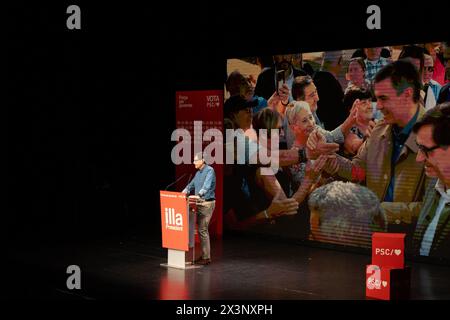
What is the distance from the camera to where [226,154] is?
552 inches

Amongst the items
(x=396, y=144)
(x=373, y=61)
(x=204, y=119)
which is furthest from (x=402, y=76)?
(x=204, y=119)

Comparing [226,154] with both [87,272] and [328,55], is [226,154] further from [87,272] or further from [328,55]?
[87,272]

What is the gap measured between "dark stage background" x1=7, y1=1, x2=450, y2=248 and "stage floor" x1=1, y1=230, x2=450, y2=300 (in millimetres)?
1696

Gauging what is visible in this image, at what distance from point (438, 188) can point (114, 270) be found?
459 centimetres

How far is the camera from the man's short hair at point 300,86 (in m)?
12.6

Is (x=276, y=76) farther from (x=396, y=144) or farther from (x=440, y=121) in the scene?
(x=440, y=121)

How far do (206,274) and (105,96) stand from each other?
5953 mm

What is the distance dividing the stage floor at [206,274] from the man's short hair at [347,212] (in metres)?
0.31

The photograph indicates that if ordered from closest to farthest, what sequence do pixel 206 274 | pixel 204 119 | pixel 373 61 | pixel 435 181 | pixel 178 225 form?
pixel 206 274
pixel 178 225
pixel 435 181
pixel 373 61
pixel 204 119

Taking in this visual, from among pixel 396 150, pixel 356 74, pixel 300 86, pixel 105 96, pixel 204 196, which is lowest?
pixel 204 196

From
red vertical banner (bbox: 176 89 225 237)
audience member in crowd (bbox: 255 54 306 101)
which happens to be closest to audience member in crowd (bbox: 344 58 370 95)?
audience member in crowd (bbox: 255 54 306 101)

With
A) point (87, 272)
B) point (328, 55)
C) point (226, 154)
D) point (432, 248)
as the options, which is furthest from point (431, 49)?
point (87, 272)

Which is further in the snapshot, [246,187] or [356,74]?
[246,187]

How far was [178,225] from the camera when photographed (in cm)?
1067
